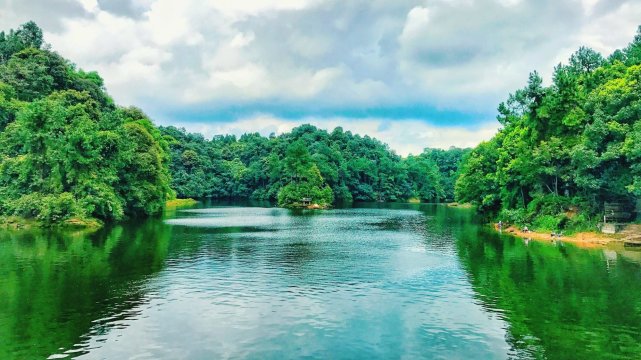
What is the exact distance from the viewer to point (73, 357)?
17.1m

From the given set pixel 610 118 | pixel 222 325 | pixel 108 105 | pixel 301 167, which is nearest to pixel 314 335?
pixel 222 325

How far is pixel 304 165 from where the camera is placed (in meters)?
134

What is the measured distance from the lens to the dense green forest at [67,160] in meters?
59.8

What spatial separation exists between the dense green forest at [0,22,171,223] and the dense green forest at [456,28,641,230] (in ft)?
175

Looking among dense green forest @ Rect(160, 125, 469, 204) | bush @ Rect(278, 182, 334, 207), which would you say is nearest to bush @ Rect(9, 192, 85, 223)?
bush @ Rect(278, 182, 334, 207)

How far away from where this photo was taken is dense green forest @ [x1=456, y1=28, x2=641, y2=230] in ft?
155

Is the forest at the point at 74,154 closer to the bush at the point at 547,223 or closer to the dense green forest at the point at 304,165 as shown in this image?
the dense green forest at the point at 304,165

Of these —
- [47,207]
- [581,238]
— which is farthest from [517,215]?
[47,207]

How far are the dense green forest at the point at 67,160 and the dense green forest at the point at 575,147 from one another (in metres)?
53.3

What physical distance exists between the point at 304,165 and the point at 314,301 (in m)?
109

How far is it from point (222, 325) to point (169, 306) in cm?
441

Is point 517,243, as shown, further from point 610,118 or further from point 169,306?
point 169,306

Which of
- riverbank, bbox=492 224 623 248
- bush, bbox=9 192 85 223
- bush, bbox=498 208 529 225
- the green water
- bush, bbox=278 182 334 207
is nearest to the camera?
the green water

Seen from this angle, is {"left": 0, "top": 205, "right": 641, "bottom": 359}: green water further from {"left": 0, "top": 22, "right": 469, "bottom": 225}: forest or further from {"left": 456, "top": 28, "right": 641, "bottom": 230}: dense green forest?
{"left": 0, "top": 22, "right": 469, "bottom": 225}: forest
